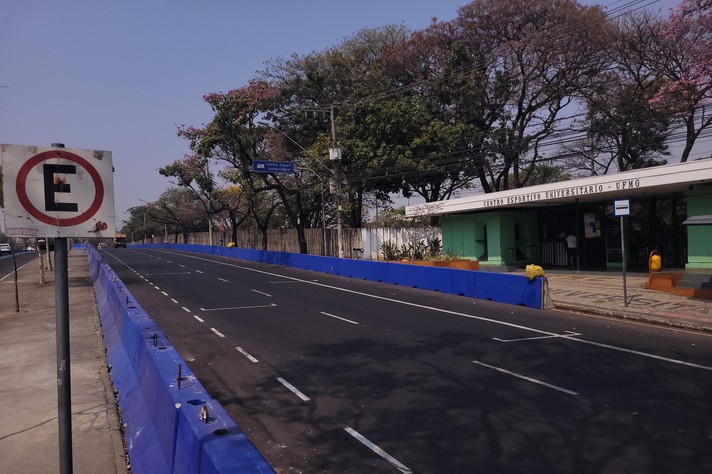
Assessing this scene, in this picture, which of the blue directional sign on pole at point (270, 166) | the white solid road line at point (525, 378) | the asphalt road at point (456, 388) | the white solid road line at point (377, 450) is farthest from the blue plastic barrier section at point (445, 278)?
the white solid road line at point (377, 450)

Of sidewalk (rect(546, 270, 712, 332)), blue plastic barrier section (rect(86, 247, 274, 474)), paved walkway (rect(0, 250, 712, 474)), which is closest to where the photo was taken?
blue plastic barrier section (rect(86, 247, 274, 474))

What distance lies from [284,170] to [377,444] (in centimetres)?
2862

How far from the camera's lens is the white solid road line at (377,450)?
514 cm

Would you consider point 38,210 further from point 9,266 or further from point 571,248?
point 9,266

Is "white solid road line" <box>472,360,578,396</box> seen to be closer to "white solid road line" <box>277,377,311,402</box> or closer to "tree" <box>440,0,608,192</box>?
"white solid road line" <box>277,377,311,402</box>

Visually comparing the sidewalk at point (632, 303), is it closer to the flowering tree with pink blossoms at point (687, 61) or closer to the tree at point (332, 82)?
the flowering tree with pink blossoms at point (687, 61)

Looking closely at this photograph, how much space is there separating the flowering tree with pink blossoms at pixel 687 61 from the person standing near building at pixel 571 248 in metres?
7.08

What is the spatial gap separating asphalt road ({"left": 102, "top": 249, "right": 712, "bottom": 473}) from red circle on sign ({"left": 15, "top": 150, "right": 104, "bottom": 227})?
119 inches

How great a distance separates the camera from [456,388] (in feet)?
25.3

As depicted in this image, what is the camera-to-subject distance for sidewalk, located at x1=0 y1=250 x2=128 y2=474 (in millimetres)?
5633

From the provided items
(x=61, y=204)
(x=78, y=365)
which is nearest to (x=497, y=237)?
(x=78, y=365)

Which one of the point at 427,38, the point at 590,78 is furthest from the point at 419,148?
the point at 590,78

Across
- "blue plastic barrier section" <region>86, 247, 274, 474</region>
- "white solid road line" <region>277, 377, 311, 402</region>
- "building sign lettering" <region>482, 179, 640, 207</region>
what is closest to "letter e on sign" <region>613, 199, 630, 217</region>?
"building sign lettering" <region>482, 179, 640, 207</region>

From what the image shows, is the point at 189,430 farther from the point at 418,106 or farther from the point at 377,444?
the point at 418,106
